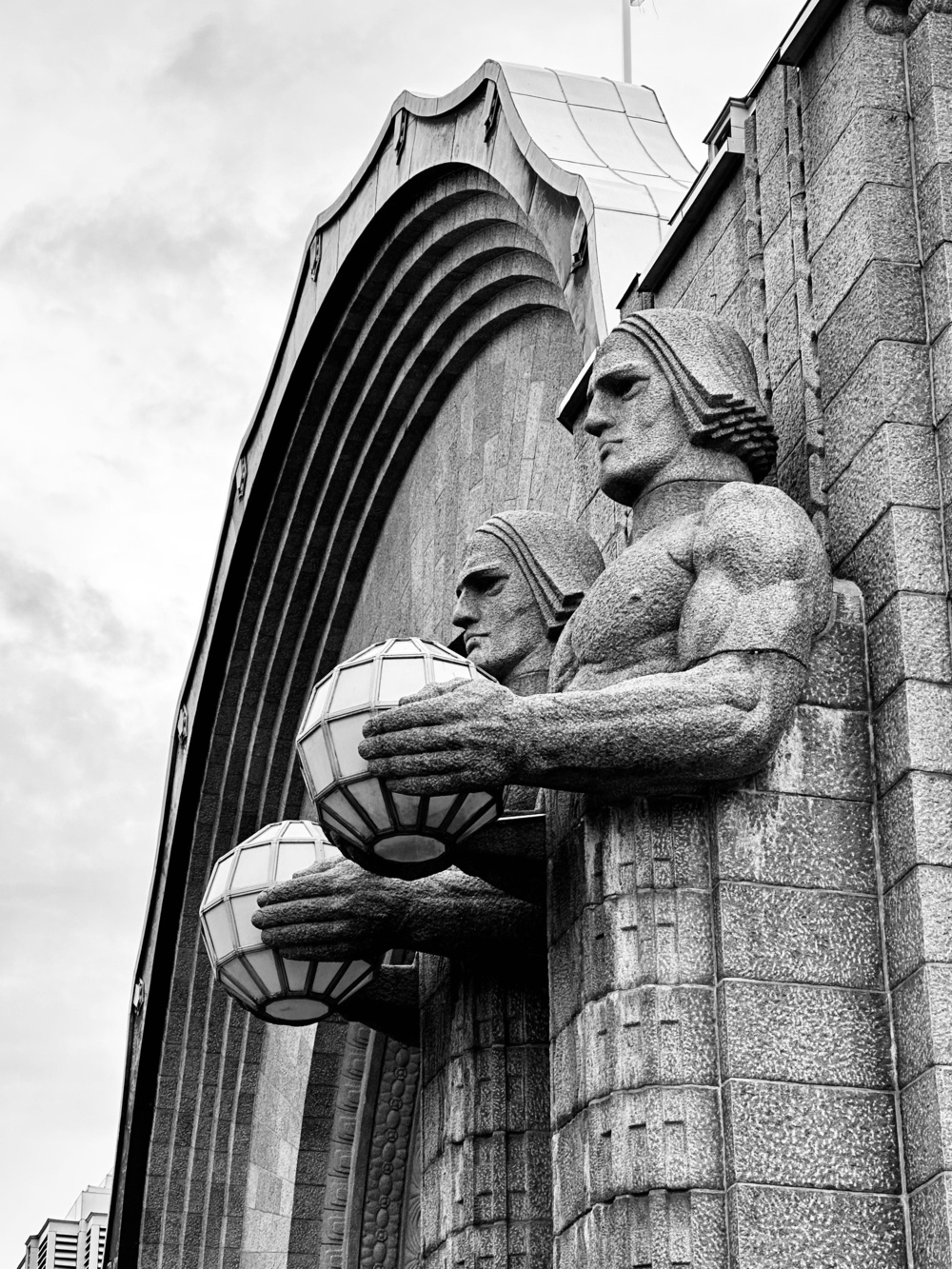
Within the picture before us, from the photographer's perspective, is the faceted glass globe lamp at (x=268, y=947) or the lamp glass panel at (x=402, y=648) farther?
the faceted glass globe lamp at (x=268, y=947)

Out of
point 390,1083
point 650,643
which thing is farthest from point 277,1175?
point 650,643

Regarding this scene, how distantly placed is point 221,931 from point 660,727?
2.30m

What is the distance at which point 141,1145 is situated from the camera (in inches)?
617

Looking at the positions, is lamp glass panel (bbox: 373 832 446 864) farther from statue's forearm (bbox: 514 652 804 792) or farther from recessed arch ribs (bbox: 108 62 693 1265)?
recessed arch ribs (bbox: 108 62 693 1265)

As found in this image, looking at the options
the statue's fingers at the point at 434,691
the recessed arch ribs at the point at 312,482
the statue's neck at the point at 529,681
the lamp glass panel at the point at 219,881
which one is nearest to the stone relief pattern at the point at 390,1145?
the recessed arch ribs at the point at 312,482

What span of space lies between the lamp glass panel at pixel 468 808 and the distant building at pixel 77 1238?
1352cm

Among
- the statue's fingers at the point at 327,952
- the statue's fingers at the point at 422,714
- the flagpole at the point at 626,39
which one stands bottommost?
the statue's fingers at the point at 327,952

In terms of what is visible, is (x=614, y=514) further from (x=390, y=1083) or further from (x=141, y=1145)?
(x=141, y=1145)

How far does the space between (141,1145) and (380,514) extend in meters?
4.81

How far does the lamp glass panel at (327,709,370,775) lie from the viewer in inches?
264

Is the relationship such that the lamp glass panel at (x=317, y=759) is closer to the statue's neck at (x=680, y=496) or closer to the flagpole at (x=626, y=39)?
the statue's neck at (x=680, y=496)

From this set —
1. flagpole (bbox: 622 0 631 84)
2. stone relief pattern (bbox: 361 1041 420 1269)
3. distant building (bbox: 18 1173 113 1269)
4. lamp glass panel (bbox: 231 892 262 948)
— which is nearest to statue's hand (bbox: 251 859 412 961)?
lamp glass panel (bbox: 231 892 262 948)

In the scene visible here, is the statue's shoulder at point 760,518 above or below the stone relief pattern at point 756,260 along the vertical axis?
below

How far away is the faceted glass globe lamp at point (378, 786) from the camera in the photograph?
664 cm
